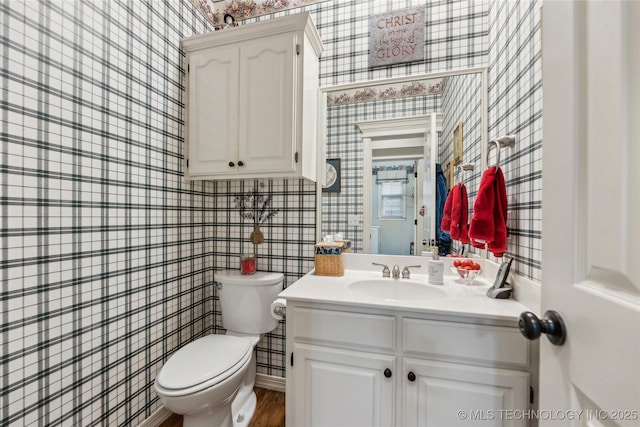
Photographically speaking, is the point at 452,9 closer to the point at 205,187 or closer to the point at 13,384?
the point at 205,187

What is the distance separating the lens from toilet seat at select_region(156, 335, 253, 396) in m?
1.10

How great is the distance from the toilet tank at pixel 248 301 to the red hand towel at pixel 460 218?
3.39ft

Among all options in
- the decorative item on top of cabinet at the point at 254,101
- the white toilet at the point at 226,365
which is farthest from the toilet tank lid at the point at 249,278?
the decorative item on top of cabinet at the point at 254,101

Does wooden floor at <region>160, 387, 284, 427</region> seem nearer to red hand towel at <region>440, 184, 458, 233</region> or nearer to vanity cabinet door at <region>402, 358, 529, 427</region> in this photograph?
vanity cabinet door at <region>402, 358, 529, 427</region>

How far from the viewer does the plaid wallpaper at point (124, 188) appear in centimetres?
94

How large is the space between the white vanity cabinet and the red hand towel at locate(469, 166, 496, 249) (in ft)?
1.13

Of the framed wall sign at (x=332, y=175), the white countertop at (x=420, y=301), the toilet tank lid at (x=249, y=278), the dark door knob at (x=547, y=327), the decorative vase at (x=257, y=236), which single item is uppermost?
the framed wall sign at (x=332, y=175)

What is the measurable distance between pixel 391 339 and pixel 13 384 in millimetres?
1311

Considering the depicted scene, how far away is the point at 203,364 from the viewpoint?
1216mm

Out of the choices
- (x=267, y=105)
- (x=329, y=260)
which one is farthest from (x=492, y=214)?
(x=267, y=105)

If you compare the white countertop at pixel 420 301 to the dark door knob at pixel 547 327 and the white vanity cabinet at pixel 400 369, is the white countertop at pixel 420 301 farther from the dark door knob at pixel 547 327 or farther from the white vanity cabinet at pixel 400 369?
the dark door knob at pixel 547 327

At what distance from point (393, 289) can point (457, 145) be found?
86cm

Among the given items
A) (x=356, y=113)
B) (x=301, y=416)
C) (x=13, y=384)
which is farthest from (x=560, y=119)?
(x=13, y=384)

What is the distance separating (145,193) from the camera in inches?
54.8
